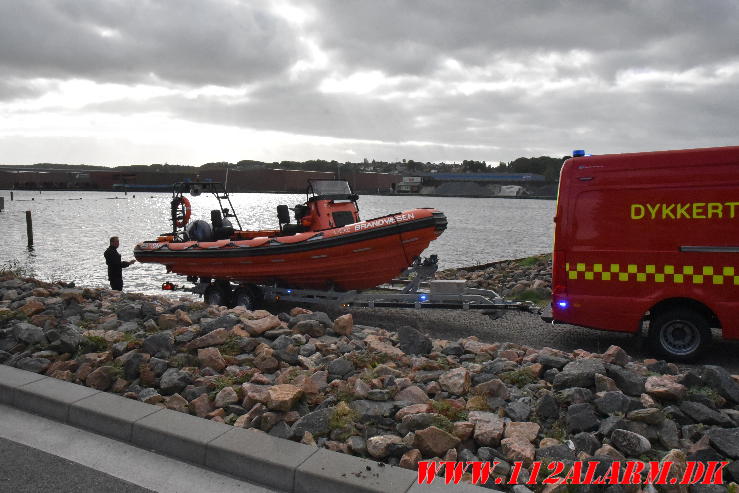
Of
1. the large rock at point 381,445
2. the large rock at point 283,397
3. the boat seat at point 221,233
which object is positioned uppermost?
the boat seat at point 221,233

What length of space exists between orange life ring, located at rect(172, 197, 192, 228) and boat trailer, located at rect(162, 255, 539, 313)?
2.47 metres

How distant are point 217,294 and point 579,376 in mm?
8350

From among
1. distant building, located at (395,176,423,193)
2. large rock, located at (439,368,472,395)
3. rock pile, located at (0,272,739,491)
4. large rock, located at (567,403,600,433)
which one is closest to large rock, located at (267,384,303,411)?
rock pile, located at (0,272,739,491)

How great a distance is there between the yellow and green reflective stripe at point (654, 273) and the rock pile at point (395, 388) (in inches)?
56.0

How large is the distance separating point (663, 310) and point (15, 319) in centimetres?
770

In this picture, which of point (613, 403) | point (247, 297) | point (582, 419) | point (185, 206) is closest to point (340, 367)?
point (582, 419)

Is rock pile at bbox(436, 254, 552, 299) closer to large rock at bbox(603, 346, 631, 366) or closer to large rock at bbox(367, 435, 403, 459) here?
large rock at bbox(603, 346, 631, 366)

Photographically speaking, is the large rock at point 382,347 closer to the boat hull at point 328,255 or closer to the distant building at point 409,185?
the boat hull at point 328,255

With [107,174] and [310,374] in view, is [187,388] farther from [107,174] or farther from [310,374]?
[107,174]

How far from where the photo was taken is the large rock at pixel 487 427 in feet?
12.4

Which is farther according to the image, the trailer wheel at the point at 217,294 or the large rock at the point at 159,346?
the trailer wheel at the point at 217,294

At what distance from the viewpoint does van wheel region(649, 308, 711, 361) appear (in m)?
6.86

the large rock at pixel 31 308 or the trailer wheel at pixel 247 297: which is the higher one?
the large rock at pixel 31 308

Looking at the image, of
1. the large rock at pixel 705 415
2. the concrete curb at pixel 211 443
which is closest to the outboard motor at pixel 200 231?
the concrete curb at pixel 211 443
